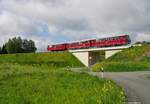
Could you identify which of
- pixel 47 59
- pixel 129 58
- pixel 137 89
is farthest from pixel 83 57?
pixel 137 89

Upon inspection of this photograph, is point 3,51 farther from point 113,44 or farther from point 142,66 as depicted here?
point 142,66

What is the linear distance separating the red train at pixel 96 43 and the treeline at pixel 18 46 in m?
28.2

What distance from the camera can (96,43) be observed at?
87688mm

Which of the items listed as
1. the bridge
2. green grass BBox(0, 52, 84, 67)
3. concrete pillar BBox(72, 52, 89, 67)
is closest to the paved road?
the bridge

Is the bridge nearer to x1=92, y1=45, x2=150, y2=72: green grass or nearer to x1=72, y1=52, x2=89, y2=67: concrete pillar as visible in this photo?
x1=72, y1=52, x2=89, y2=67: concrete pillar

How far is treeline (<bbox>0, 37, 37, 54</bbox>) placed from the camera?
443ft

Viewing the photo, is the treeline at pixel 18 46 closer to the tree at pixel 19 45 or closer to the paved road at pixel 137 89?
the tree at pixel 19 45

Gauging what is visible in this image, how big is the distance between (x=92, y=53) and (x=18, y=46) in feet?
175

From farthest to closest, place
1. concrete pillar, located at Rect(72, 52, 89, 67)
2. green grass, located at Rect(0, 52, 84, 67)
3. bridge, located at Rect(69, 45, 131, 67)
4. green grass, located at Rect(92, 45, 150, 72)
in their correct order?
green grass, located at Rect(0, 52, 84, 67)
concrete pillar, located at Rect(72, 52, 89, 67)
bridge, located at Rect(69, 45, 131, 67)
green grass, located at Rect(92, 45, 150, 72)

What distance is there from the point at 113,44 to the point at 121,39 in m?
3.17

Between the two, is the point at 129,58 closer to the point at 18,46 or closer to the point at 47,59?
the point at 47,59

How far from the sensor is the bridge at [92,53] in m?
81.0

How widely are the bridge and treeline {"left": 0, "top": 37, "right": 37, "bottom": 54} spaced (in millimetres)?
42229

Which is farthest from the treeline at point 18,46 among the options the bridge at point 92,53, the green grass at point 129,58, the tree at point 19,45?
the green grass at point 129,58
